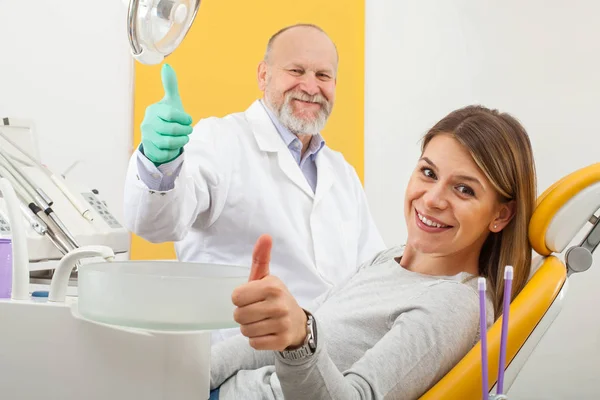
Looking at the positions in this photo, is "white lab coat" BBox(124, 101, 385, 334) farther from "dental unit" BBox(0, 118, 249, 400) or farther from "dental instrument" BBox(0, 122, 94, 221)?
"dental unit" BBox(0, 118, 249, 400)

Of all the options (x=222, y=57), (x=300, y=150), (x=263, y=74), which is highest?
(x=222, y=57)

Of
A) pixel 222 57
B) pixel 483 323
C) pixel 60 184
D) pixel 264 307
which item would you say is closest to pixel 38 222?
pixel 60 184

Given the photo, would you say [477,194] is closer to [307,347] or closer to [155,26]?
[307,347]

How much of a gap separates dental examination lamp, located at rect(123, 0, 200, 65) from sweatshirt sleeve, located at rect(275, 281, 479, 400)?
0.53 metres

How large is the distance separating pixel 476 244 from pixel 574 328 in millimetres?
2188

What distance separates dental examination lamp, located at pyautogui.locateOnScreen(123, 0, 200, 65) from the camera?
3.58ft

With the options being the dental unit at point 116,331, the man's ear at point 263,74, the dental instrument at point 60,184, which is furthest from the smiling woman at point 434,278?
the man's ear at point 263,74

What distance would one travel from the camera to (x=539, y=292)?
3.99 feet

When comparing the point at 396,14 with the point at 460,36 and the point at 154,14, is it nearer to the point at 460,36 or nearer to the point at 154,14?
the point at 460,36

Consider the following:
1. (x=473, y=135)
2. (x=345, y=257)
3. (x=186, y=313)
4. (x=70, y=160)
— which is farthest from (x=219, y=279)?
(x=70, y=160)

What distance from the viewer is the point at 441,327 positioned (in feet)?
3.67

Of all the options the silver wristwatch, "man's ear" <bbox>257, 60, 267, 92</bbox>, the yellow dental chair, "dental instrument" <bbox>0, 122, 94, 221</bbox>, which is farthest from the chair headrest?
"man's ear" <bbox>257, 60, 267, 92</bbox>

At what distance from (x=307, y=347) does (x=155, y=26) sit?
57 cm

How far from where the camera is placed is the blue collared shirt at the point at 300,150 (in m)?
2.34
